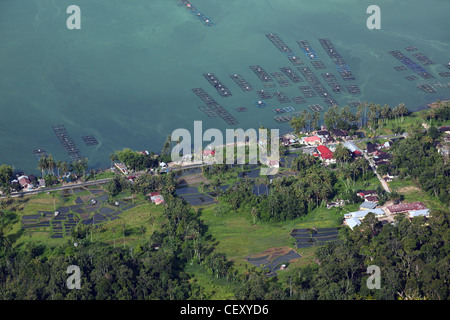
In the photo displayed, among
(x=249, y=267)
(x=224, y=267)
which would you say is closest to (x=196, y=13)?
(x=249, y=267)

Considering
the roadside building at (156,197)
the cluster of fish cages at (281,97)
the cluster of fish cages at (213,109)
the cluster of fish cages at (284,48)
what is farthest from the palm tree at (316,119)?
the roadside building at (156,197)

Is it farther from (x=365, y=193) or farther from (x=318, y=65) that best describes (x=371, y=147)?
(x=318, y=65)

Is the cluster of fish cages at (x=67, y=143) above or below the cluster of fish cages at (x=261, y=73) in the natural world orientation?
below

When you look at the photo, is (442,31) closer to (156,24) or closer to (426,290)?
(156,24)

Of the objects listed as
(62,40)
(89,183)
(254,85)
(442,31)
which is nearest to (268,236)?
(89,183)

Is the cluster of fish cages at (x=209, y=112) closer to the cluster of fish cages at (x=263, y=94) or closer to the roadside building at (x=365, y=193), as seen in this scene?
the cluster of fish cages at (x=263, y=94)

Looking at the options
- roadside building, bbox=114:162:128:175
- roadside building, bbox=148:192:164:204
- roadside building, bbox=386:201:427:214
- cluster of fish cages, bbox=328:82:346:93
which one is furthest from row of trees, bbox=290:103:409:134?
roadside building, bbox=148:192:164:204

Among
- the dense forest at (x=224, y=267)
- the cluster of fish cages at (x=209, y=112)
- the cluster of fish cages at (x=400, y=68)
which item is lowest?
the dense forest at (x=224, y=267)
